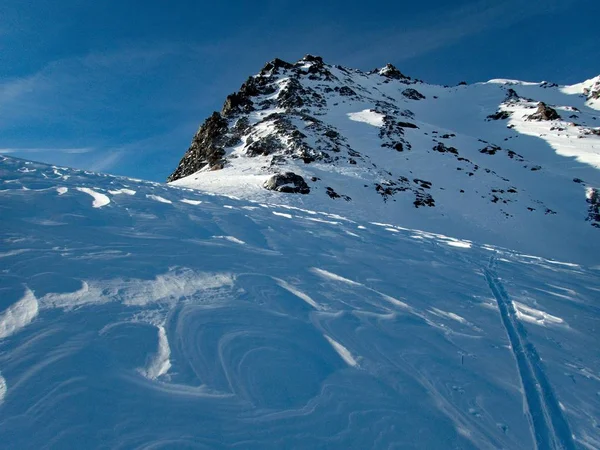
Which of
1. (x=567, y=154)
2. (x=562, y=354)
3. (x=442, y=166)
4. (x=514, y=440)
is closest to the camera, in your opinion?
(x=514, y=440)

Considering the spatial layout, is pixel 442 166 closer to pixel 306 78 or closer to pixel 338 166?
pixel 338 166

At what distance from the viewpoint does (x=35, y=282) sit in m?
3.42

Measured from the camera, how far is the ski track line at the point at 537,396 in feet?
8.37

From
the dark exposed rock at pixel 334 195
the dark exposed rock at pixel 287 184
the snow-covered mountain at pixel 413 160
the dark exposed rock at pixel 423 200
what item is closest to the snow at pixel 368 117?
the snow-covered mountain at pixel 413 160

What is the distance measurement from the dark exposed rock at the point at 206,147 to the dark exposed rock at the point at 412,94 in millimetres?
43372

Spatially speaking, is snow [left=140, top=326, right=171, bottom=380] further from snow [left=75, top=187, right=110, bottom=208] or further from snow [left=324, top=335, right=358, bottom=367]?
snow [left=75, top=187, right=110, bottom=208]

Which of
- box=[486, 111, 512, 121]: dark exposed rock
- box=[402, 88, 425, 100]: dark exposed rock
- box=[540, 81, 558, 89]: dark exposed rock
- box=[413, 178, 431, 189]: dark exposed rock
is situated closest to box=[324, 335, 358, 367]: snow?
box=[413, 178, 431, 189]: dark exposed rock

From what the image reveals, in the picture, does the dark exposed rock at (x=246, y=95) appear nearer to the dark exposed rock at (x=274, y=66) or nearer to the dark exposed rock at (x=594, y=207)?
the dark exposed rock at (x=274, y=66)

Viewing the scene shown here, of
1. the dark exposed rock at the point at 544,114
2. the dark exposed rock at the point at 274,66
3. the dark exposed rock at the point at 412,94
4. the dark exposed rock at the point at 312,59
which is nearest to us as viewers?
the dark exposed rock at the point at 544,114

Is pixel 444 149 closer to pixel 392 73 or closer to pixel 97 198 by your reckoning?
pixel 97 198

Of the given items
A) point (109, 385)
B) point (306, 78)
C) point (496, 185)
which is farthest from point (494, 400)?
point (306, 78)

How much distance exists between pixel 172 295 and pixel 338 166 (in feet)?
84.3

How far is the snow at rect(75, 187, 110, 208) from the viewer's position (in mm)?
7102

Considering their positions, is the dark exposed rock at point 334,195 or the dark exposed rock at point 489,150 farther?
the dark exposed rock at point 489,150
